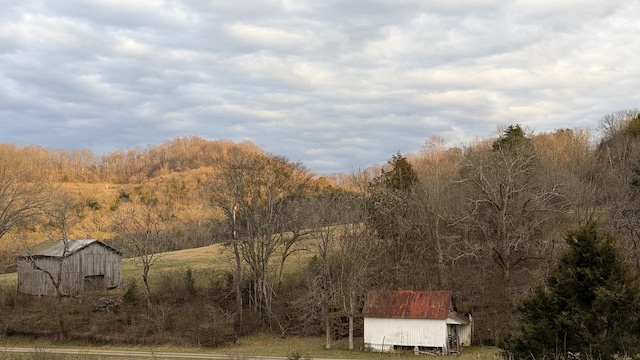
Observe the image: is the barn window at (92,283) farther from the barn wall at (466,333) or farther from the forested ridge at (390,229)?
the barn wall at (466,333)

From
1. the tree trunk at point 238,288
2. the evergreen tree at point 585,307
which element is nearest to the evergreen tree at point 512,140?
the tree trunk at point 238,288

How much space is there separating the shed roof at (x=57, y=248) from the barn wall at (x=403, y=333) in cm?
2494

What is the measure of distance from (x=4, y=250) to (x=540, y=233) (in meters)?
54.6

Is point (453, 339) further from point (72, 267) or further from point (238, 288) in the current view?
point (72, 267)

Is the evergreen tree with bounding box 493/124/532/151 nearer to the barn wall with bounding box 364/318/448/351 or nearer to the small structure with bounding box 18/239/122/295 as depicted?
the barn wall with bounding box 364/318/448/351

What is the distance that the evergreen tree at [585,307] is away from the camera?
13.2 metres

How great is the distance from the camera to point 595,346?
13.0m

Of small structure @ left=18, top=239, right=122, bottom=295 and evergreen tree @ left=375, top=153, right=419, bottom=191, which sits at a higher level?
evergreen tree @ left=375, top=153, right=419, bottom=191

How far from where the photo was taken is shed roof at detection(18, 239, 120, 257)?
45438 millimetres

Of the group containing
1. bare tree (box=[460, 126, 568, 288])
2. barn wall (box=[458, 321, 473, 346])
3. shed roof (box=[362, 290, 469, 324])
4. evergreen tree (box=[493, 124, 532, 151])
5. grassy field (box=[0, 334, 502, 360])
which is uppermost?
evergreen tree (box=[493, 124, 532, 151])

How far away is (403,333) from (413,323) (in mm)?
883

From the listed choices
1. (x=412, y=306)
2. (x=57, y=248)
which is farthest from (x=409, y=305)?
(x=57, y=248)

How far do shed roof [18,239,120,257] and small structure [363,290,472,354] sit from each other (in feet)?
82.1

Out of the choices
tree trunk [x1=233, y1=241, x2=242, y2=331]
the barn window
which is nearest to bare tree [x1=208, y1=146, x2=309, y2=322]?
tree trunk [x1=233, y1=241, x2=242, y2=331]
